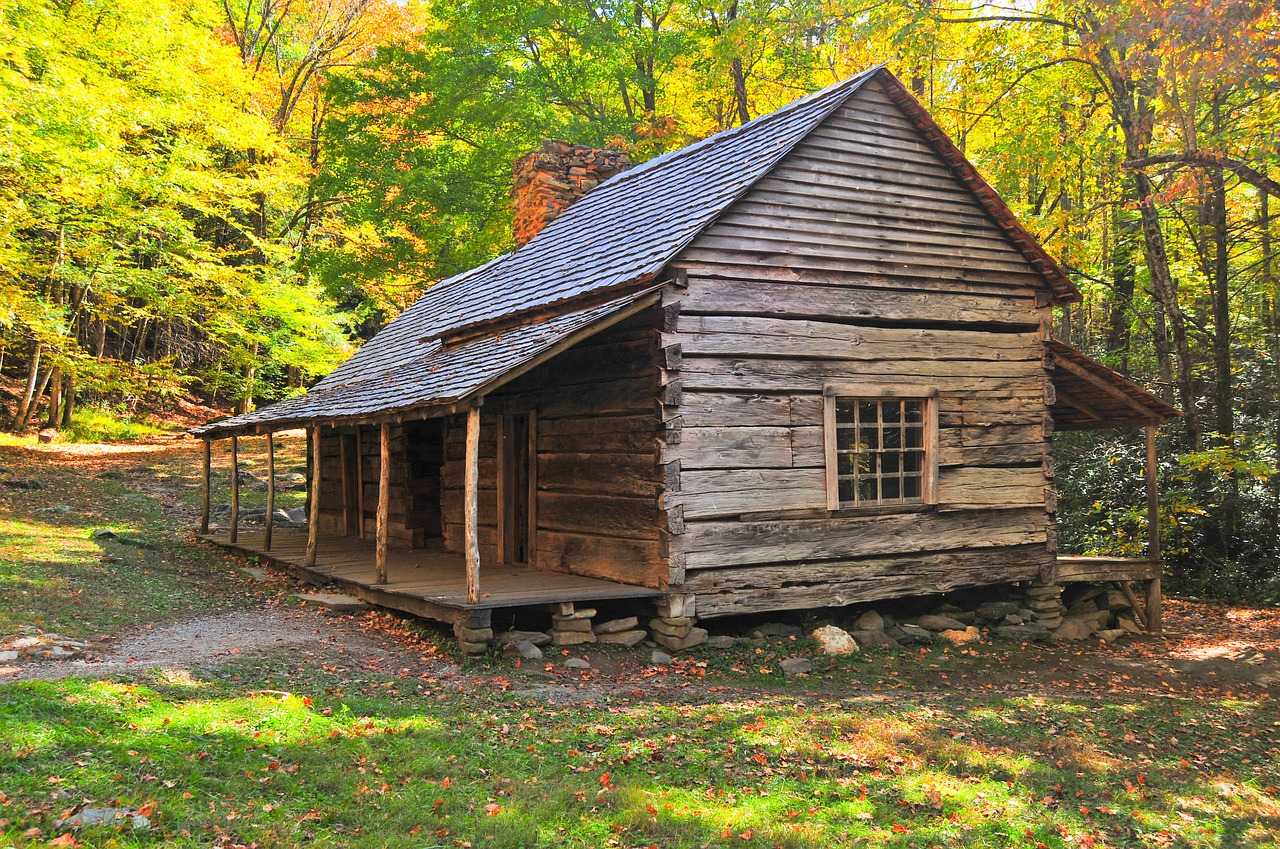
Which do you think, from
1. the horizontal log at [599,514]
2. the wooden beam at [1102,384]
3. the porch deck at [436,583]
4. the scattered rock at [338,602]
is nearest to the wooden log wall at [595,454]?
the horizontal log at [599,514]

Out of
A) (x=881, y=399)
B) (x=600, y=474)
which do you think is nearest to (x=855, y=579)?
(x=881, y=399)

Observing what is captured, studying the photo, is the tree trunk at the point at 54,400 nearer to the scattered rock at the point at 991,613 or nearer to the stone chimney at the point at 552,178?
the stone chimney at the point at 552,178

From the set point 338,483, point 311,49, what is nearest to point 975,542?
point 338,483

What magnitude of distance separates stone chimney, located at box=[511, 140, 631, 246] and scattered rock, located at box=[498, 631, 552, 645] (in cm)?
885

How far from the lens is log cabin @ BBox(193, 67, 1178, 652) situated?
9469mm

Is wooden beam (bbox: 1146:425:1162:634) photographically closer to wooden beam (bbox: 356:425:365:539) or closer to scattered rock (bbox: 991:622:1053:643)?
scattered rock (bbox: 991:622:1053:643)

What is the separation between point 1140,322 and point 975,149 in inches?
327

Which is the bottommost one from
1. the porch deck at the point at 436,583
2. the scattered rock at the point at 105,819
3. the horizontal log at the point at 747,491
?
the scattered rock at the point at 105,819

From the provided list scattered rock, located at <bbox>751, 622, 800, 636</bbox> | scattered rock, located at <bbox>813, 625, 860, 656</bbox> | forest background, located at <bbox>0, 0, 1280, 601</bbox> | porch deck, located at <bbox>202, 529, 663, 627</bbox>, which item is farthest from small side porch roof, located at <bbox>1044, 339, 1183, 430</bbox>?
porch deck, located at <bbox>202, 529, 663, 627</bbox>

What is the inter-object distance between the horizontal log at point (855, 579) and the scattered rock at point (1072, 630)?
0.70 m

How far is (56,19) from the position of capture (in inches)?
678

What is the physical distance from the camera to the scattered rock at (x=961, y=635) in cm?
1077

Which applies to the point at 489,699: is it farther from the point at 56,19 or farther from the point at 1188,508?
the point at 56,19

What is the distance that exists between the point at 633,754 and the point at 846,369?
18.0 feet
